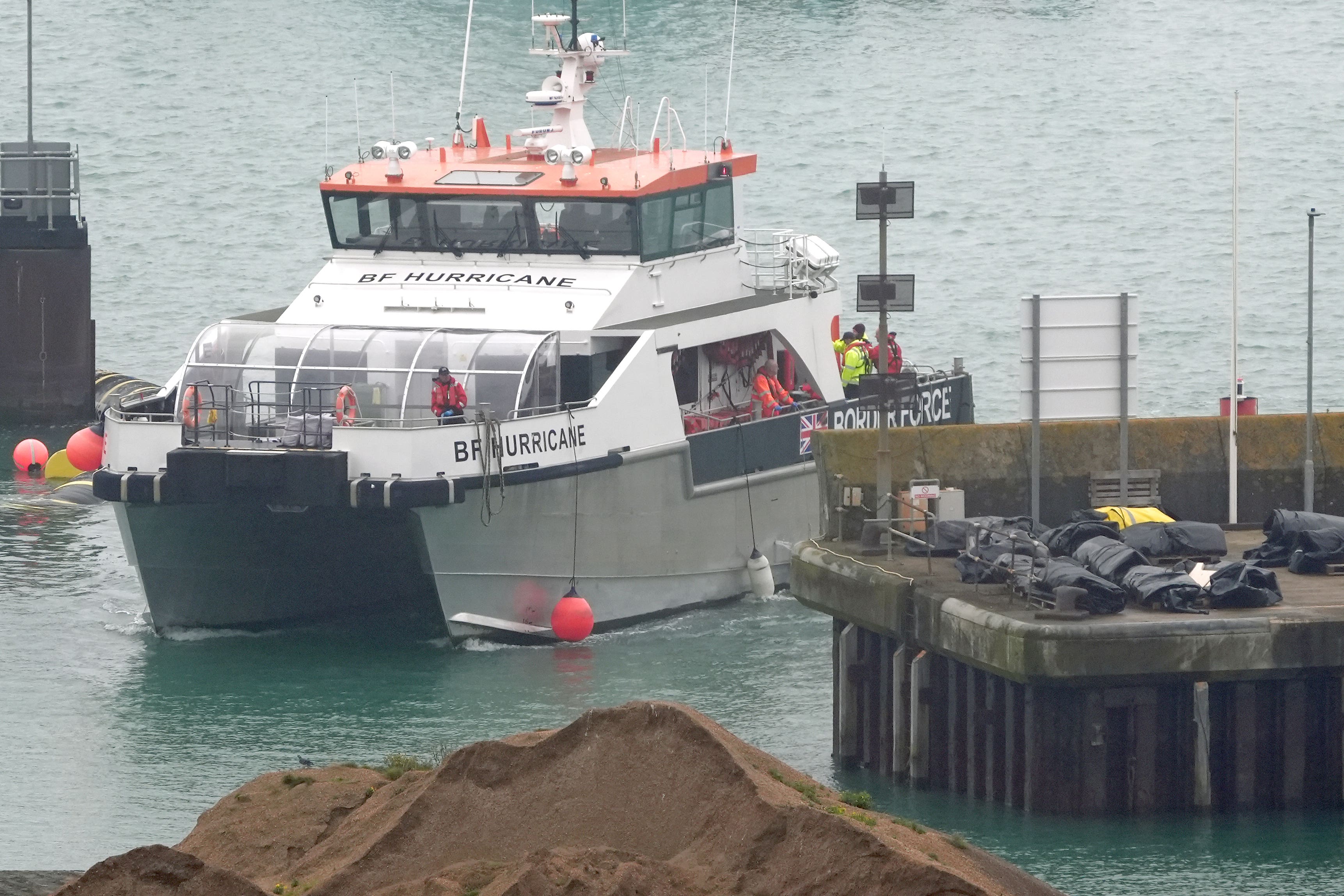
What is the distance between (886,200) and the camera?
20344 mm

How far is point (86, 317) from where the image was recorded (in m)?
38.9

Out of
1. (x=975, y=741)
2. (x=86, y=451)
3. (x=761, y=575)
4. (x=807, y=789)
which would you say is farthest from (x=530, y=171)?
(x=807, y=789)

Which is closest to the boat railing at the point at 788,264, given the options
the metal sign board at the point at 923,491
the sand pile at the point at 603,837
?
the metal sign board at the point at 923,491

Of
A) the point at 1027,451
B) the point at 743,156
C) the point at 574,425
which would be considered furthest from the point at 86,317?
the point at 1027,451

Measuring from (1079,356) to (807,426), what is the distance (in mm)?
7404

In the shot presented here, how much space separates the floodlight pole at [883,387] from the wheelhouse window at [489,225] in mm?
6958

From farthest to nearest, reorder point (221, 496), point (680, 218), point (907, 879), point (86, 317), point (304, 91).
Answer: point (304, 91) → point (86, 317) → point (680, 218) → point (221, 496) → point (907, 879)

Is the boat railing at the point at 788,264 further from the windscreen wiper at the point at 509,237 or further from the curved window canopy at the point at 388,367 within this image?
the curved window canopy at the point at 388,367

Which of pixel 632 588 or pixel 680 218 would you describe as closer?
pixel 632 588

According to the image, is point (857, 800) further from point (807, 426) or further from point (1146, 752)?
point (807, 426)

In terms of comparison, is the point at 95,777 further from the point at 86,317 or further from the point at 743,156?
the point at 86,317

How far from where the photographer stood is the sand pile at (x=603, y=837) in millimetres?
13289

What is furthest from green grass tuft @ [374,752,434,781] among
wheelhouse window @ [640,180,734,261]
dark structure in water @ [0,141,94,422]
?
dark structure in water @ [0,141,94,422]

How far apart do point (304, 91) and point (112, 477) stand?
141 ft
